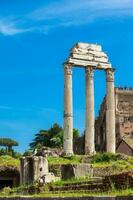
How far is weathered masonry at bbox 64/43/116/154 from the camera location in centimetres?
6562

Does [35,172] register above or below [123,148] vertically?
below

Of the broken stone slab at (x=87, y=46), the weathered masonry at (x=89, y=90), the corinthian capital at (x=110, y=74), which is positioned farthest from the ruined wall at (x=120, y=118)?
the broken stone slab at (x=87, y=46)

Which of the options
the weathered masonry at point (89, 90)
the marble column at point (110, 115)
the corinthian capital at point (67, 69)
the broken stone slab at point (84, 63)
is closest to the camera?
the weathered masonry at point (89, 90)

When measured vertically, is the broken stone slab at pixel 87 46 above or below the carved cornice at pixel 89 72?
above

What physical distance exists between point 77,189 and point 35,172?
9969 millimetres

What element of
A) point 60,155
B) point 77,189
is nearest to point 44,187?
point 77,189

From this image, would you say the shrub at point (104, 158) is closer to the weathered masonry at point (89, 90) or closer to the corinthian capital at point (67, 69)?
the weathered masonry at point (89, 90)

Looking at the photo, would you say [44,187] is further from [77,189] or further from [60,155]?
[60,155]

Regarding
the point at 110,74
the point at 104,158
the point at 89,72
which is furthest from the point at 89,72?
the point at 104,158

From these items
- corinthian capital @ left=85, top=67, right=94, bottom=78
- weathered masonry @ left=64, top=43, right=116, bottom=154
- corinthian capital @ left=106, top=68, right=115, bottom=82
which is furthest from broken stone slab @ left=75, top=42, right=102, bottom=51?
corinthian capital @ left=106, top=68, right=115, bottom=82

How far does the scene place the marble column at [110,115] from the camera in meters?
67.2

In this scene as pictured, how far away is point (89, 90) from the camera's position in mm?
67125

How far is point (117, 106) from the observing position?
106 meters

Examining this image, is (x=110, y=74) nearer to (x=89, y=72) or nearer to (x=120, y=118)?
(x=89, y=72)
